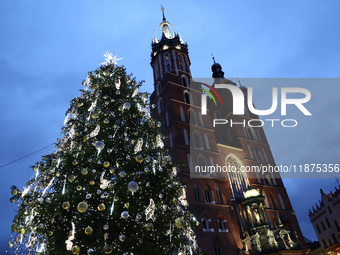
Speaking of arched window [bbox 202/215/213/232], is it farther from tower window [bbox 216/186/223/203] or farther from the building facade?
the building facade

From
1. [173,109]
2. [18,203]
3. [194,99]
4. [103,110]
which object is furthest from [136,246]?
[194,99]

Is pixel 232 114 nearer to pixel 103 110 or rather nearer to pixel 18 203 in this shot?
pixel 103 110

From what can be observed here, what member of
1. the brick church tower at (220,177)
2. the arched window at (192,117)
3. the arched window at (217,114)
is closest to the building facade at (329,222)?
the brick church tower at (220,177)

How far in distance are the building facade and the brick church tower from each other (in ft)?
31.2

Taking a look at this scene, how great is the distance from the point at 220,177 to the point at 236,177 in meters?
2.87

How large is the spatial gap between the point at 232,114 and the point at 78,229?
30.6 metres

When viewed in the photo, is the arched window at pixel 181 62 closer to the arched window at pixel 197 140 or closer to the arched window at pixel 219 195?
the arched window at pixel 197 140

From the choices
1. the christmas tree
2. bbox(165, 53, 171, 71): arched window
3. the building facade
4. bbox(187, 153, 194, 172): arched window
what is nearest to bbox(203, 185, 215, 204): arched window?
bbox(187, 153, 194, 172): arched window

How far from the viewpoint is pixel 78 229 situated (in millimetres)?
6840

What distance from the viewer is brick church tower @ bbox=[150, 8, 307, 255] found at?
21.5 meters

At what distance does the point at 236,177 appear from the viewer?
27.3 meters

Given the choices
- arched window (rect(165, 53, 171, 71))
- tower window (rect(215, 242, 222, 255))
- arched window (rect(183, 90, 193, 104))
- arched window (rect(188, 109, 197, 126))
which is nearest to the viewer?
tower window (rect(215, 242, 222, 255))

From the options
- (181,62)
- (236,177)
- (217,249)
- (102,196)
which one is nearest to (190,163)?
(236,177)

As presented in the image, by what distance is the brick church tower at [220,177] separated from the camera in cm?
2153
